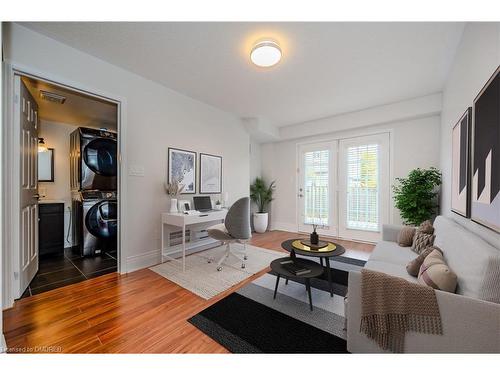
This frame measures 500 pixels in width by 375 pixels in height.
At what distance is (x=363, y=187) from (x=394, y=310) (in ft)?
10.8

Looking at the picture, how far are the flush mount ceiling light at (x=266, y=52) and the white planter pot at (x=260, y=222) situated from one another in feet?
11.3

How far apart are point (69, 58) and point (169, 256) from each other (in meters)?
2.58

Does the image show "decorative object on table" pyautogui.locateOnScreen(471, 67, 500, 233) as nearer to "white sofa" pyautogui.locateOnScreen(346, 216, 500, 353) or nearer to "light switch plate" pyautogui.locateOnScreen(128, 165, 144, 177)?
"white sofa" pyautogui.locateOnScreen(346, 216, 500, 353)

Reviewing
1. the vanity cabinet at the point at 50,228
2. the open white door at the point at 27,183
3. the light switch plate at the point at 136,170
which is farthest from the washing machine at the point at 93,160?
the light switch plate at the point at 136,170

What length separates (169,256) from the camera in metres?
2.94

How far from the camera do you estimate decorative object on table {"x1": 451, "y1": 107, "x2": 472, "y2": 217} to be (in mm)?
1695

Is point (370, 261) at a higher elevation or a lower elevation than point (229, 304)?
higher

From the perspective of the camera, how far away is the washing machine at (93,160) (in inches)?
123

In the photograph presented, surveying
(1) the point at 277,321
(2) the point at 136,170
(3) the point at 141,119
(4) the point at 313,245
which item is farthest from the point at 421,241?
(3) the point at 141,119

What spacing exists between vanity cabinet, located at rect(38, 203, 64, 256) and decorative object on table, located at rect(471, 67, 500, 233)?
4.84 meters

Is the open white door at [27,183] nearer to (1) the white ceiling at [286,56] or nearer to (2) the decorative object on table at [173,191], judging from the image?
(1) the white ceiling at [286,56]

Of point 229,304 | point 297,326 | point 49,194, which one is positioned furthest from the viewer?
point 49,194
